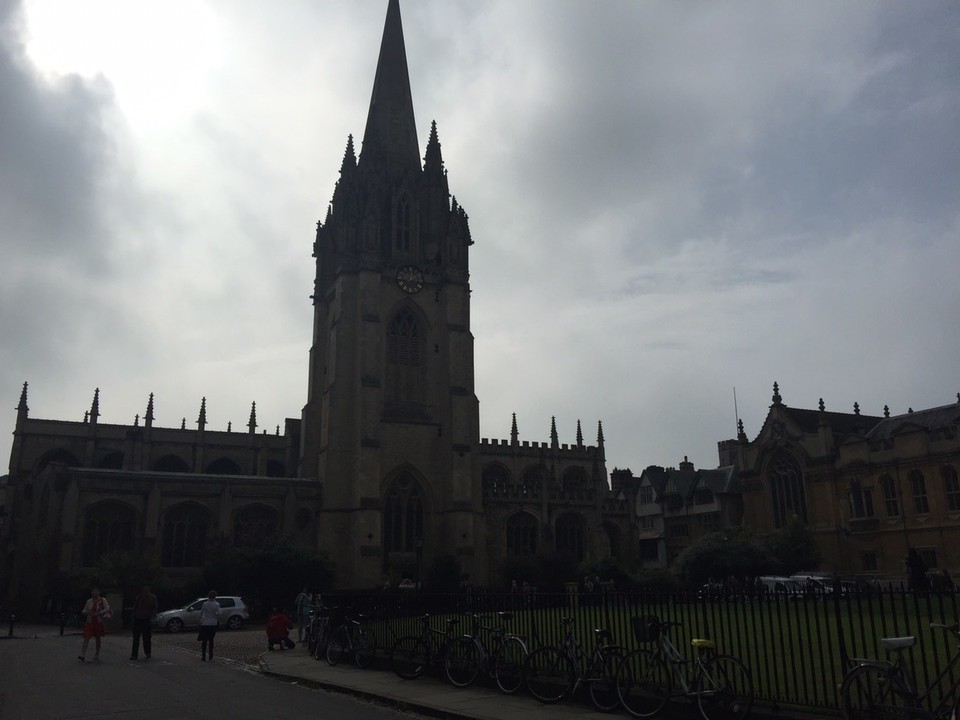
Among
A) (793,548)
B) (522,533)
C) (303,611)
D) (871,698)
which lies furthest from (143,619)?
(522,533)

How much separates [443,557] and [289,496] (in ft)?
31.7

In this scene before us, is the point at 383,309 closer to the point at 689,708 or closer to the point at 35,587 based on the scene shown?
the point at 35,587

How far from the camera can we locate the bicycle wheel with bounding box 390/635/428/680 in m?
15.5

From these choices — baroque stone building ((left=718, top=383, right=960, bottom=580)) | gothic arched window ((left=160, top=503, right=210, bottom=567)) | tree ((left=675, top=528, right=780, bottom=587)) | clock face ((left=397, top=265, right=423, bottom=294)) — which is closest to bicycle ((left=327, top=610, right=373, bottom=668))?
tree ((left=675, top=528, right=780, bottom=587))

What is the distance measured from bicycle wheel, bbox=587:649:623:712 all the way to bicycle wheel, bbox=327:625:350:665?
8.10m

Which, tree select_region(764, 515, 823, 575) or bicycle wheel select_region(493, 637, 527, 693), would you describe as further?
tree select_region(764, 515, 823, 575)

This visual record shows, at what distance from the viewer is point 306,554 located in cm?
3631

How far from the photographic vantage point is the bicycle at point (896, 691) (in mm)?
8195

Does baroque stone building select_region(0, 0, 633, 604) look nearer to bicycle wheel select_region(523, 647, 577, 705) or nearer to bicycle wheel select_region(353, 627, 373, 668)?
bicycle wheel select_region(353, 627, 373, 668)

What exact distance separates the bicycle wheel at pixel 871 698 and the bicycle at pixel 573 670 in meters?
3.36

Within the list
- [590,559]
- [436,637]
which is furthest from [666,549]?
[436,637]

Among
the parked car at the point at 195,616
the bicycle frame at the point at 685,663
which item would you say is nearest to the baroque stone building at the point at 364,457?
the parked car at the point at 195,616

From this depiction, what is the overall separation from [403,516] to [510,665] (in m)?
36.1

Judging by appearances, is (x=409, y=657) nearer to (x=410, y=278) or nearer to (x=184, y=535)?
(x=184, y=535)
